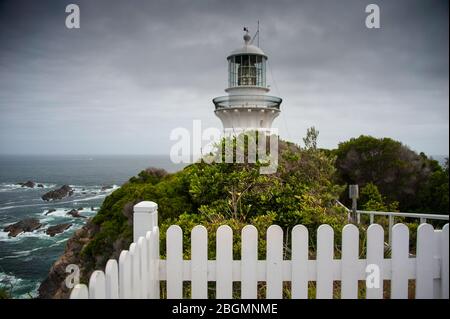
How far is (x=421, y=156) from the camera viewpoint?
17.3 m

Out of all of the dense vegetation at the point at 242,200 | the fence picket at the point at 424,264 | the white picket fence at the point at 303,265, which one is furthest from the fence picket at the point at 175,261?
the fence picket at the point at 424,264

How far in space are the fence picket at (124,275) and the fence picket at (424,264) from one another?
197 centimetres

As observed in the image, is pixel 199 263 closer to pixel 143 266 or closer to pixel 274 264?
pixel 143 266

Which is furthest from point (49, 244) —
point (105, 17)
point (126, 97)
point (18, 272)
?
point (105, 17)

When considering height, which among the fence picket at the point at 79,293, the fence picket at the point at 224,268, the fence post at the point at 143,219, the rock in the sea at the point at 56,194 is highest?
the fence post at the point at 143,219

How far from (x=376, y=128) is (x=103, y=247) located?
13.5m

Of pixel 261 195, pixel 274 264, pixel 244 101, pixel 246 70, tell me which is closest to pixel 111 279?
pixel 274 264

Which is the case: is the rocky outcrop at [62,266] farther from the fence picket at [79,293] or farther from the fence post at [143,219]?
the fence picket at [79,293]

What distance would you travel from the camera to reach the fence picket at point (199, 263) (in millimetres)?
2484

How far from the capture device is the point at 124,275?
1915 mm

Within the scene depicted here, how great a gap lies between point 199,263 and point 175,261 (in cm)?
18

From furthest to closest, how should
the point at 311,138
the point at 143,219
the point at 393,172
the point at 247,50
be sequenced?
the point at 393,172
the point at 247,50
the point at 311,138
the point at 143,219

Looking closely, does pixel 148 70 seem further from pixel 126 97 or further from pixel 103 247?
pixel 103 247

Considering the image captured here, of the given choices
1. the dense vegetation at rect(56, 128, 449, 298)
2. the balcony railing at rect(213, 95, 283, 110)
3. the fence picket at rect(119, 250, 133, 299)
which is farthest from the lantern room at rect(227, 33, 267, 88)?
the fence picket at rect(119, 250, 133, 299)
